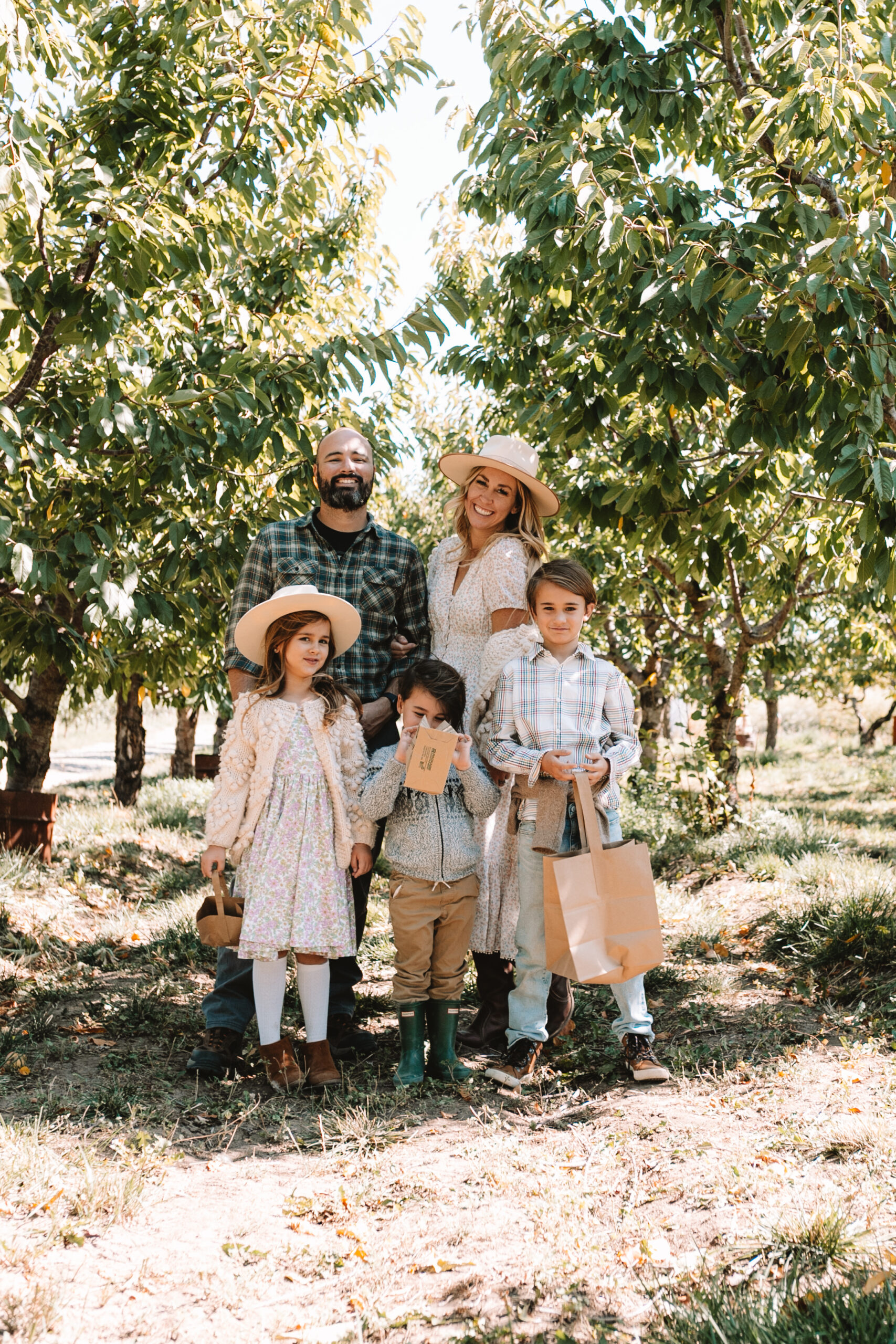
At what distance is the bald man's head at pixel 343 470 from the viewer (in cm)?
385

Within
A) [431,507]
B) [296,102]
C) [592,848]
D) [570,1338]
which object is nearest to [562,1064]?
[592,848]

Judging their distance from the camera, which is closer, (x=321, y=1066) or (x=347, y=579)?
(x=321, y=1066)

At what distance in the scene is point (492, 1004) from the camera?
159 inches

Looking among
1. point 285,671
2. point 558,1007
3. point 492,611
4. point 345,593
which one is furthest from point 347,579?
point 558,1007

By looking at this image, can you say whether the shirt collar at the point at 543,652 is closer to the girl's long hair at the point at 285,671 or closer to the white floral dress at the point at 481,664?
the white floral dress at the point at 481,664

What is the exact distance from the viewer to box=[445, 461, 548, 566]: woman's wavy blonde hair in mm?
3883

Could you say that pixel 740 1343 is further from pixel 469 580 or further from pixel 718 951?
pixel 718 951

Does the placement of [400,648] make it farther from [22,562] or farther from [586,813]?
[22,562]

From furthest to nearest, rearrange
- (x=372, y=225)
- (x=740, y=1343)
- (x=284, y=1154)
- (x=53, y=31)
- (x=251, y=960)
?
1. (x=372, y=225)
2. (x=53, y=31)
3. (x=251, y=960)
4. (x=284, y=1154)
5. (x=740, y=1343)

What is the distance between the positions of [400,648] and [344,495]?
641 mm

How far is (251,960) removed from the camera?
12.4ft

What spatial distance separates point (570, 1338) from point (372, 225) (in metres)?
7.71

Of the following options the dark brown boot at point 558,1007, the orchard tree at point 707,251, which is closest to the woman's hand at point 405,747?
the dark brown boot at point 558,1007

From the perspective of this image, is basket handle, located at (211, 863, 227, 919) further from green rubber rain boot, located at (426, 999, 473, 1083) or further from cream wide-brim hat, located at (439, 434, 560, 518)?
cream wide-brim hat, located at (439, 434, 560, 518)
